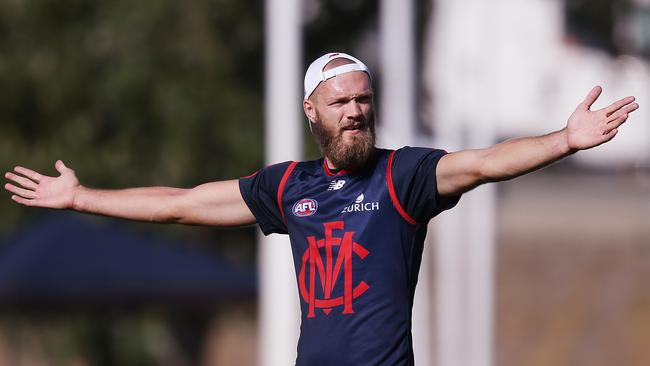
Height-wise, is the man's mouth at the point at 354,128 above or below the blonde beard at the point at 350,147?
above

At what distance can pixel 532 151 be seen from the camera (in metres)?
6.09

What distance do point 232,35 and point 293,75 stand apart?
21.1ft

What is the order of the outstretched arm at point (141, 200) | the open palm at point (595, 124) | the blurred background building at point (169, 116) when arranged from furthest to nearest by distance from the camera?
the blurred background building at point (169, 116)
the outstretched arm at point (141, 200)
the open palm at point (595, 124)

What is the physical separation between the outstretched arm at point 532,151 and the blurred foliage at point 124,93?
446 inches

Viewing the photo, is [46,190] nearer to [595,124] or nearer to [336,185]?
[336,185]

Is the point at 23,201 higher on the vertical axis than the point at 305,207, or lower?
higher

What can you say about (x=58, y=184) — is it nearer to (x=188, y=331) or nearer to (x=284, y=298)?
(x=284, y=298)

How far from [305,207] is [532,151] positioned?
106 centimetres

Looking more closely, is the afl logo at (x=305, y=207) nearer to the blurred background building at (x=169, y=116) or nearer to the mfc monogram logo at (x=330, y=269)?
the mfc monogram logo at (x=330, y=269)

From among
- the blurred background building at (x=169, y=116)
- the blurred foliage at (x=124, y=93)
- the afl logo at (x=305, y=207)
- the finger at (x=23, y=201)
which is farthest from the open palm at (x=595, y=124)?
the blurred foliage at (x=124, y=93)

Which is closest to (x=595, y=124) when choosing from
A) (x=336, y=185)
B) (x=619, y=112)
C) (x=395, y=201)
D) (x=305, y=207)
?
(x=619, y=112)

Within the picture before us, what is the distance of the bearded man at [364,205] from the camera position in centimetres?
619

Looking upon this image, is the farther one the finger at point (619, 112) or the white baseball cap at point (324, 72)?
the white baseball cap at point (324, 72)

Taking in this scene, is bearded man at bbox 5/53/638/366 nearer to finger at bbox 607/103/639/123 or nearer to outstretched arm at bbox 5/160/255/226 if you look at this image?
finger at bbox 607/103/639/123
